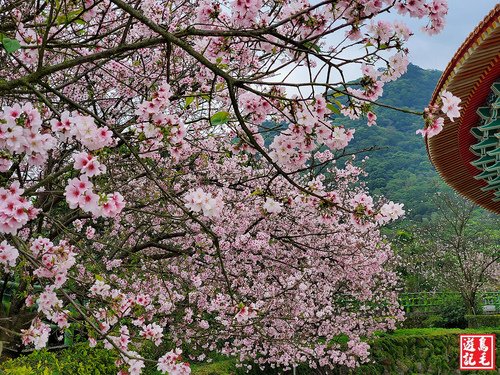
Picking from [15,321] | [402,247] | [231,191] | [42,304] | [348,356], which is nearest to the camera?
[42,304]

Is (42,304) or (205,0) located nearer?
(205,0)

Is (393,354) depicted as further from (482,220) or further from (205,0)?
(482,220)

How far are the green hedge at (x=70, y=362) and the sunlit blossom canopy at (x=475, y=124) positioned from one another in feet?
15.8

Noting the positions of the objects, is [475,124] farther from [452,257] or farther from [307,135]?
[452,257]

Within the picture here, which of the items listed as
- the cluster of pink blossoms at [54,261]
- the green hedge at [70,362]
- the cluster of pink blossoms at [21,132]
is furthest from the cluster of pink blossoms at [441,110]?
the green hedge at [70,362]

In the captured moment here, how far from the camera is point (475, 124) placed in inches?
235

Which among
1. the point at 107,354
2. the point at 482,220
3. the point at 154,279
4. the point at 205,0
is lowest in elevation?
the point at 107,354

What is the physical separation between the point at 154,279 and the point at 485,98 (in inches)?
195

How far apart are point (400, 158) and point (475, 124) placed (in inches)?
1913

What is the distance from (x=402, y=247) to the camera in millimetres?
29469

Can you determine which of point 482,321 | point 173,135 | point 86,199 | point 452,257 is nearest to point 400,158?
point 452,257

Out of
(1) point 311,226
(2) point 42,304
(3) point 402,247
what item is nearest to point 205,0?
(2) point 42,304

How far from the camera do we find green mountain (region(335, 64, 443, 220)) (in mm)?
44000

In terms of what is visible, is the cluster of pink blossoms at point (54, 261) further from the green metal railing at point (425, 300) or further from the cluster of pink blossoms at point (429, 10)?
the green metal railing at point (425, 300)
